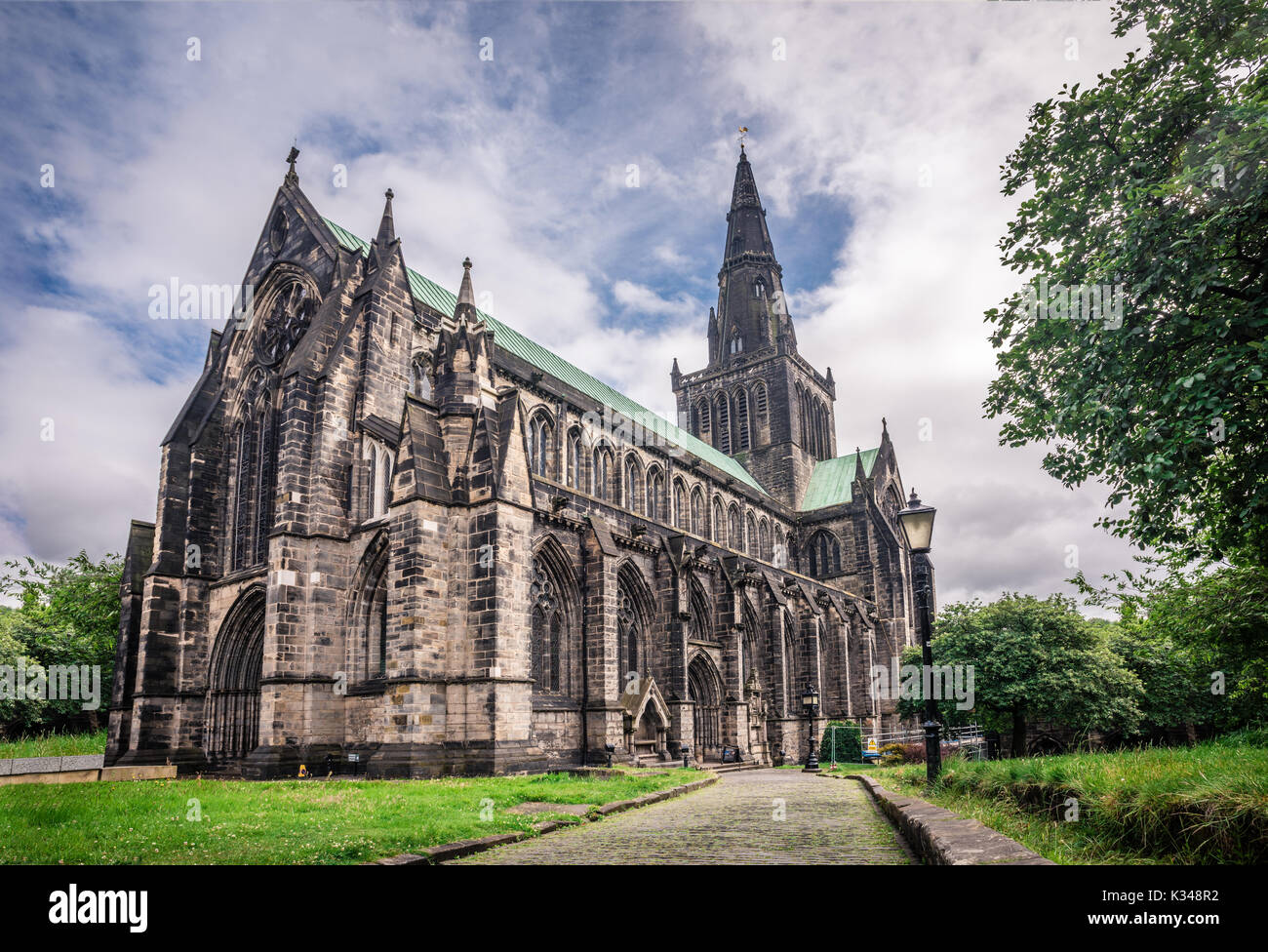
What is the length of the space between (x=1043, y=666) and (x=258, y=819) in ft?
95.8

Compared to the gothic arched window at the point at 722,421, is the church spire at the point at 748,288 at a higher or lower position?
higher

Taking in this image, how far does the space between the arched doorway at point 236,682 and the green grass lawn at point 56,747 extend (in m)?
4.09

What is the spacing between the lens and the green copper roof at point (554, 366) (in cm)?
2884

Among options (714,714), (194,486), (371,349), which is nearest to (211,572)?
(194,486)

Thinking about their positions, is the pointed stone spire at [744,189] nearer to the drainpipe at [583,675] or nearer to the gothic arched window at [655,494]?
the gothic arched window at [655,494]

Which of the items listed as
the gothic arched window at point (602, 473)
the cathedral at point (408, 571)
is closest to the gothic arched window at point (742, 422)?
the cathedral at point (408, 571)

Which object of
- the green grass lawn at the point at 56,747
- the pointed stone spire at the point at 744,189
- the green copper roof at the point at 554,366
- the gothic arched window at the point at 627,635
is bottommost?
the green grass lawn at the point at 56,747

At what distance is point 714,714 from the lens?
105ft

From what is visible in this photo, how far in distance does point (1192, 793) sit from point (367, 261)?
24581 millimetres

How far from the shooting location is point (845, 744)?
35.2 m

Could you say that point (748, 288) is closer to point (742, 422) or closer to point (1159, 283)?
point (742, 422)
